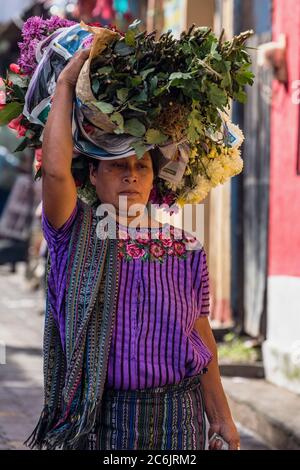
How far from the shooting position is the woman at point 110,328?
11.2ft

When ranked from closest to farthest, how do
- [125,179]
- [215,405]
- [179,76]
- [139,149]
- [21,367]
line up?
[179,76] < [139,149] < [125,179] < [215,405] < [21,367]

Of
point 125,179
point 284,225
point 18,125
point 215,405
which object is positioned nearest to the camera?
point 125,179

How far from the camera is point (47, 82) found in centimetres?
360

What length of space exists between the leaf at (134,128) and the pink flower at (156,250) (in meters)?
0.37

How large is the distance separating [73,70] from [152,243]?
61 centimetres

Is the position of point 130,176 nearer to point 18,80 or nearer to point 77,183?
point 77,183

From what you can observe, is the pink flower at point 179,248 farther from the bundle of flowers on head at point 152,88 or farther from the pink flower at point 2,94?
the pink flower at point 2,94

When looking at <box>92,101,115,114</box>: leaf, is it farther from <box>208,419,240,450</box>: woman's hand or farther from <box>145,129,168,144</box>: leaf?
<box>208,419,240,450</box>: woman's hand

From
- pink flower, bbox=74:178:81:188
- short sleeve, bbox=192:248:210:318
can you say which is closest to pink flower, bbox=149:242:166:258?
short sleeve, bbox=192:248:210:318

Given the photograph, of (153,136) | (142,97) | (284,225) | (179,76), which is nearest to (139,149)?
(153,136)

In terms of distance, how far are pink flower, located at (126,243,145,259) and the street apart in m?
3.32

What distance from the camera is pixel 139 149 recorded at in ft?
11.5

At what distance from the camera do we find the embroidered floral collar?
11.7ft

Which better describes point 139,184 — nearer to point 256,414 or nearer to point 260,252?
point 256,414
